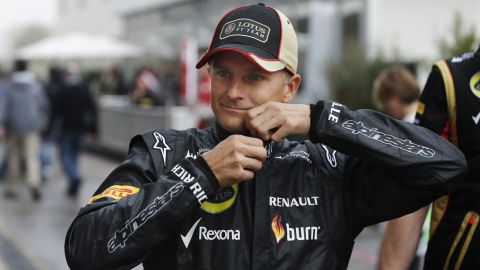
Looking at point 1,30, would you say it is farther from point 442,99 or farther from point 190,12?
point 442,99

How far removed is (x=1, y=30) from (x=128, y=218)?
8191 centimetres

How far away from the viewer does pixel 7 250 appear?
7.16 m

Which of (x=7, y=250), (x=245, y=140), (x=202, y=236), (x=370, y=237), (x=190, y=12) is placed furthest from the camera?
(x=190, y=12)

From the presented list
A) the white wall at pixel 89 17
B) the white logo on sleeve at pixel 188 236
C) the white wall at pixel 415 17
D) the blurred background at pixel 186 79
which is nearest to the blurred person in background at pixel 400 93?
the blurred background at pixel 186 79

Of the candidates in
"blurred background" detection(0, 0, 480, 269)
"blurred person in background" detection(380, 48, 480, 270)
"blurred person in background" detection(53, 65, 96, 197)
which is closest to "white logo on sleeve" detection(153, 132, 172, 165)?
"blurred person in background" detection(380, 48, 480, 270)

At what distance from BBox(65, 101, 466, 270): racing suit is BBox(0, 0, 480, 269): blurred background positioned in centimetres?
431

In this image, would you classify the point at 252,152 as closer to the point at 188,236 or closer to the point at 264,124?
the point at 264,124

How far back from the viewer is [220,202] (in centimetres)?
200

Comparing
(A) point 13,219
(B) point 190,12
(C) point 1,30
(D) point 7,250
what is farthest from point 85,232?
(C) point 1,30

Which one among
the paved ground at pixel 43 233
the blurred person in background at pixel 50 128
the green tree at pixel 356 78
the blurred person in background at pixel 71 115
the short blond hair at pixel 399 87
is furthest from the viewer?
the green tree at pixel 356 78

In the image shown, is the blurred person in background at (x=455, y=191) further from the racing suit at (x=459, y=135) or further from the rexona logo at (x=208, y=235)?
the rexona logo at (x=208, y=235)

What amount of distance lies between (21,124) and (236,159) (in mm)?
8855

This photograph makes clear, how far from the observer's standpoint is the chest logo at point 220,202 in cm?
199

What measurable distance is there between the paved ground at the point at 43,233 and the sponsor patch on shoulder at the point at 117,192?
4680mm
